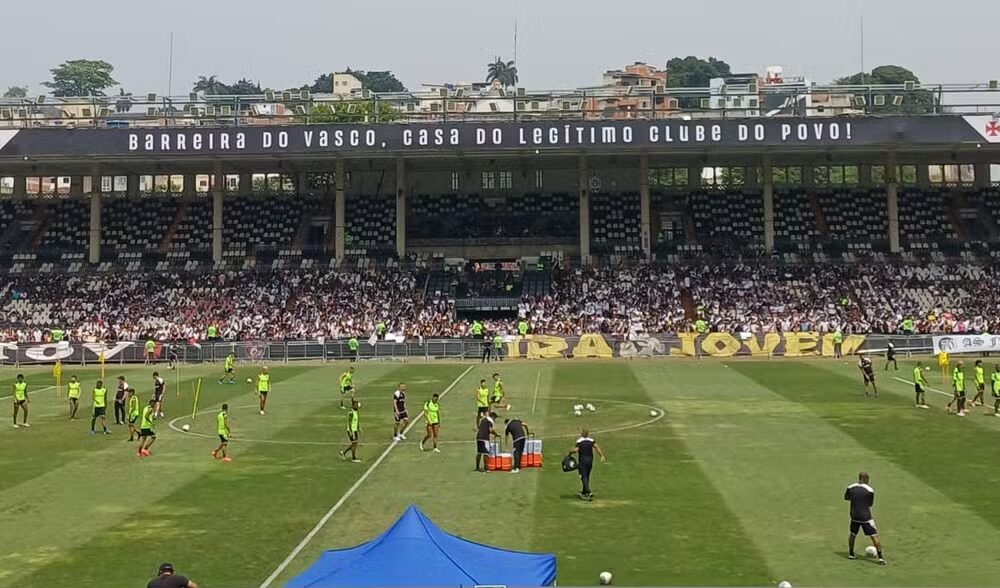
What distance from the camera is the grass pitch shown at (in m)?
17.3

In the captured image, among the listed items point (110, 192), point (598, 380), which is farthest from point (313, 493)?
point (110, 192)

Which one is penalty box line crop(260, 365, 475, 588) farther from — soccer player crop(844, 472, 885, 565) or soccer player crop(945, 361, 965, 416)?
soccer player crop(945, 361, 965, 416)

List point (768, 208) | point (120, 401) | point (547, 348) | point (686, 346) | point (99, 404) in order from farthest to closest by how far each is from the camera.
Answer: point (768, 208)
point (547, 348)
point (686, 346)
point (120, 401)
point (99, 404)

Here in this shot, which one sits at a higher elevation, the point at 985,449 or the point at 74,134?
the point at 74,134

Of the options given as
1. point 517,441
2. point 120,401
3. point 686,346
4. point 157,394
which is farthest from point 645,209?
point 517,441

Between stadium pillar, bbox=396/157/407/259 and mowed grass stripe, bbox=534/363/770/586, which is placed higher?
stadium pillar, bbox=396/157/407/259

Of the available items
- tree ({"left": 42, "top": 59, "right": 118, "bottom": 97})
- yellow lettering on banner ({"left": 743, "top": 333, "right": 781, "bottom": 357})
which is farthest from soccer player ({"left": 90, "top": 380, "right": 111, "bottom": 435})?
tree ({"left": 42, "top": 59, "right": 118, "bottom": 97})

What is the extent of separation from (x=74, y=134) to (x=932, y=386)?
176 feet

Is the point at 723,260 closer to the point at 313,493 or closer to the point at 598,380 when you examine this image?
the point at 598,380

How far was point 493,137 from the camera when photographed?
6688 cm

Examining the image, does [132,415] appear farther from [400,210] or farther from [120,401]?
[400,210]

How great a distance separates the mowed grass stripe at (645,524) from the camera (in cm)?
1672

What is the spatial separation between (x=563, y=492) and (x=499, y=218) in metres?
54.8

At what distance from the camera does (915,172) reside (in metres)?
77.3
